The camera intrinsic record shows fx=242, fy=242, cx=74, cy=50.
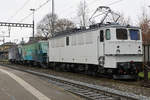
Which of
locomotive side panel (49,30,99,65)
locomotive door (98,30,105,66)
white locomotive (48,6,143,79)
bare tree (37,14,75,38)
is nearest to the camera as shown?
white locomotive (48,6,143,79)

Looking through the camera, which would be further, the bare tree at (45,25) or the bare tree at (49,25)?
the bare tree at (45,25)

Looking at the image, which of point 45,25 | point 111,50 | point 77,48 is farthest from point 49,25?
point 111,50

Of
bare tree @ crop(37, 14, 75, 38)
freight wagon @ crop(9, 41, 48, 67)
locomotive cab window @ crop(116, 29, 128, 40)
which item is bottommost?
freight wagon @ crop(9, 41, 48, 67)

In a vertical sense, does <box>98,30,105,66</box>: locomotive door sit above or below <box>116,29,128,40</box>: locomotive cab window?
below

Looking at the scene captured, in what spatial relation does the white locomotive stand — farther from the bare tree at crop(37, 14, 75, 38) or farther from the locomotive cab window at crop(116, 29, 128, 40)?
the bare tree at crop(37, 14, 75, 38)

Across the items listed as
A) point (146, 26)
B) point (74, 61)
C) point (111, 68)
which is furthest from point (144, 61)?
point (146, 26)

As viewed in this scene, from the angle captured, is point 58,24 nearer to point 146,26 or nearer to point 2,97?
point 146,26

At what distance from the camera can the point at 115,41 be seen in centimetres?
1458

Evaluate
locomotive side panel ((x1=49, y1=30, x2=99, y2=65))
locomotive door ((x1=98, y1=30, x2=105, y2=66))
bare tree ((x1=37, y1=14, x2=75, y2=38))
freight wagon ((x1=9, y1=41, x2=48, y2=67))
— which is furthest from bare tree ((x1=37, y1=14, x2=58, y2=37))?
locomotive door ((x1=98, y1=30, x2=105, y2=66))

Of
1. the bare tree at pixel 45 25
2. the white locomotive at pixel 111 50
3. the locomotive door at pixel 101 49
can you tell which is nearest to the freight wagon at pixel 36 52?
the white locomotive at pixel 111 50

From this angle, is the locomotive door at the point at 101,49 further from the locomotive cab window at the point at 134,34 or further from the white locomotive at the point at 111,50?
the locomotive cab window at the point at 134,34

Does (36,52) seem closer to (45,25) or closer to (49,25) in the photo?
(49,25)

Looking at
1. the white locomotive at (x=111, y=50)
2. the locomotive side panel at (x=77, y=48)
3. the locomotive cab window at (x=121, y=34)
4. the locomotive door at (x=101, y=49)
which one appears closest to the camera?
the white locomotive at (x=111, y=50)

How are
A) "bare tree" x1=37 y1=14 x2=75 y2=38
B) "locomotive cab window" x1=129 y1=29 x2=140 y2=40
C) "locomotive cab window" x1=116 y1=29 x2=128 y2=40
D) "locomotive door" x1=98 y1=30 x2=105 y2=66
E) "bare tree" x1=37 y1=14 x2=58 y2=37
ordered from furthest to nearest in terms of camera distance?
"bare tree" x1=37 y1=14 x2=58 y2=37, "bare tree" x1=37 y1=14 x2=75 y2=38, "locomotive cab window" x1=129 y1=29 x2=140 y2=40, "locomotive door" x1=98 y1=30 x2=105 y2=66, "locomotive cab window" x1=116 y1=29 x2=128 y2=40
